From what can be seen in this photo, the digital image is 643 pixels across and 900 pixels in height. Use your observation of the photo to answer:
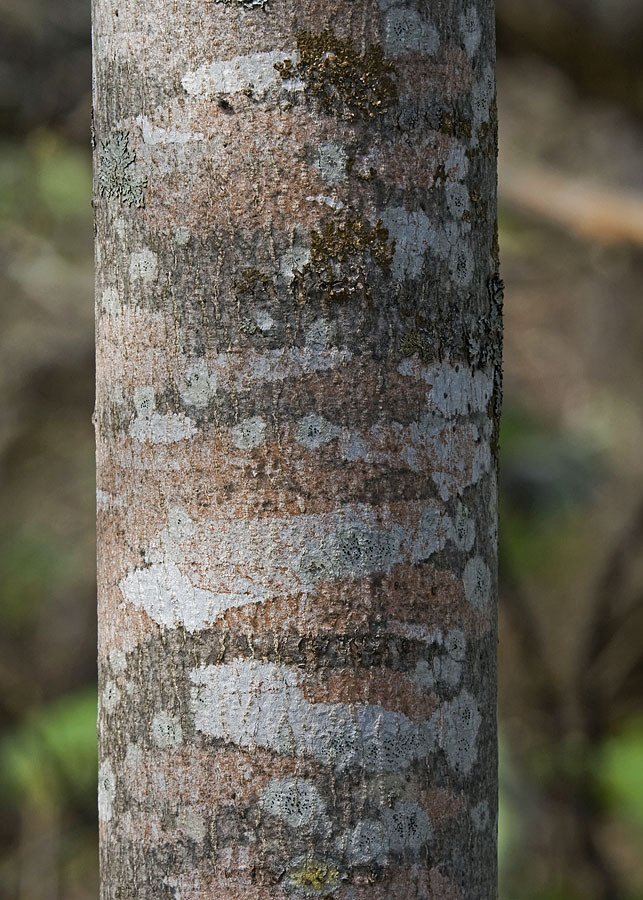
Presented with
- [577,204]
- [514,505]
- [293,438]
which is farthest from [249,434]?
[514,505]

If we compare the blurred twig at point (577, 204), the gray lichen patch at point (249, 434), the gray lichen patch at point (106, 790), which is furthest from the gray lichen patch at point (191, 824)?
the blurred twig at point (577, 204)

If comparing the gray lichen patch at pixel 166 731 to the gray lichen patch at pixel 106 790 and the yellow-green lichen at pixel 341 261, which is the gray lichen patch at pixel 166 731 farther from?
the yellow-green lichen at pixel 341 261

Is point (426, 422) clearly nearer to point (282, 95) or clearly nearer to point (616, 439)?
point (282, 95)

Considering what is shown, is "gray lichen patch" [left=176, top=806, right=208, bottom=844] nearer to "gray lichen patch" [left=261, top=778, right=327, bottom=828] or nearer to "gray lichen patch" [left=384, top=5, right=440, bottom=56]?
"gray lichen patch" [left=261, top=778, right=327, bottom=828]

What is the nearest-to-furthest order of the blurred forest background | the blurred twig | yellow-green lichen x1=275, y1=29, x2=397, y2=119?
yellow-green lichen x1=275, y1=29, x2=397, y2=119 < the blurred twig < the blurred forest background

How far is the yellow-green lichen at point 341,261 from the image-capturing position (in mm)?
1029

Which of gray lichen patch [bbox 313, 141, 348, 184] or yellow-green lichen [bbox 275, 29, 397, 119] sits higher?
yellow-green lichen [bbox 275, 29, 397, 119]

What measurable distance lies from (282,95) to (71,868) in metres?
6.50

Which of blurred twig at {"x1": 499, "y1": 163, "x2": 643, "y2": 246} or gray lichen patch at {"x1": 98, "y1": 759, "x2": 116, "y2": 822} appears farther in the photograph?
blurred twig at {"x1": 499, "y1": 163, "x2": 643, "y2": 246}

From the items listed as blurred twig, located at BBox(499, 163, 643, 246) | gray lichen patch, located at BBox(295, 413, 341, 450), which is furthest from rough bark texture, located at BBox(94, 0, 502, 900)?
blurred twig, located at BBox(499, 163, 643, 246)

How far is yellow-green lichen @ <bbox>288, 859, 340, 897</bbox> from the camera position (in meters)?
1.03

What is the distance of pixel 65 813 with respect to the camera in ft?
20.2

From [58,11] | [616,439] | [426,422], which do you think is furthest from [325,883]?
[616,439]

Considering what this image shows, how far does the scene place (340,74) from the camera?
3.36 ft
